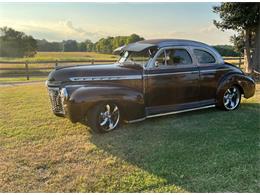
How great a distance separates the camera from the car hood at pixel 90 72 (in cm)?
485

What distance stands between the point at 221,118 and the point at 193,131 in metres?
1.23

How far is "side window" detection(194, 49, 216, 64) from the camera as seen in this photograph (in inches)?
235

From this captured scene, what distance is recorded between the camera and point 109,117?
4898 millimetres

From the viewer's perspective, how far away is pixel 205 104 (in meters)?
6.16

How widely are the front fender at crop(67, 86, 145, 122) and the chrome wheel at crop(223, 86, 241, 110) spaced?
2.48 meters

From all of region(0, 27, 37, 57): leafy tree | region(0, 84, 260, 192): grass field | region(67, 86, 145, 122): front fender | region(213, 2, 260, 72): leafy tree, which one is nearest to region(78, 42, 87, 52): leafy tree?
region(0, 27, 37, 57): leafy tree

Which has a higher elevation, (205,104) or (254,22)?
(254,22)

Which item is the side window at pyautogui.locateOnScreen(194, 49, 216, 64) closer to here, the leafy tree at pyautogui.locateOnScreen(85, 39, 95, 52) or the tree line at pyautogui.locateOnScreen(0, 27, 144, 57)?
the tree line at pyautogui.locateOnScreen(0, 27, 144, 57)

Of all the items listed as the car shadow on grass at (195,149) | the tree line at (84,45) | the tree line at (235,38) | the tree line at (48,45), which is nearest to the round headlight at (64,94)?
the car shadow on grass at (195,149)

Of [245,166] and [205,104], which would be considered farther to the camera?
[205,104]

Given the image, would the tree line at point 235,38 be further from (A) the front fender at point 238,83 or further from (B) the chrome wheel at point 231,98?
(B) the chrome wheel at point 231,98

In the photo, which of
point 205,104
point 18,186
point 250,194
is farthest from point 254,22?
point 18,186

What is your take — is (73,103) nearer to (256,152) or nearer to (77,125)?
(77,125)

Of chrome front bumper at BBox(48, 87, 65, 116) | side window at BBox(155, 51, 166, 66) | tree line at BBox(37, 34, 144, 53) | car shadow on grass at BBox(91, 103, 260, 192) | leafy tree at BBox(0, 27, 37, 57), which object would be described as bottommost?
car shadow on grass at BBox(91, 103, 260, 192)
